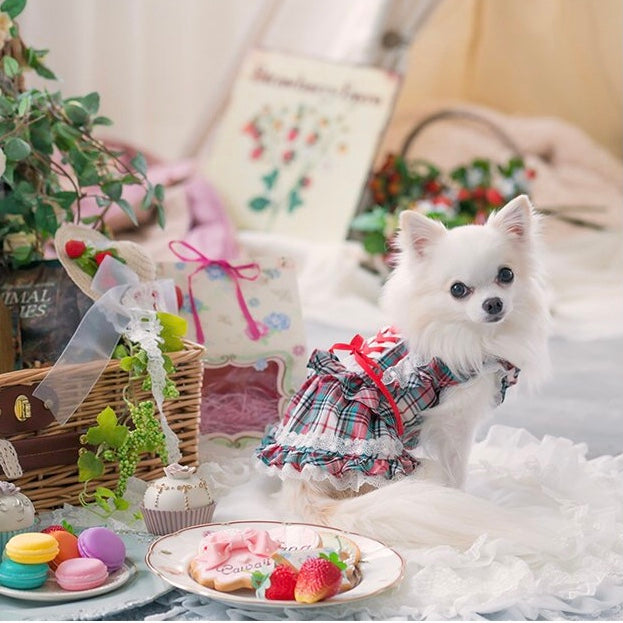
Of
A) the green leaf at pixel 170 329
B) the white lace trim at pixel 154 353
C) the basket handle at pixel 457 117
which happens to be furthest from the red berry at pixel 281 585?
the basket handle at pixel 457 117

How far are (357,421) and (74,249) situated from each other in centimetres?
54

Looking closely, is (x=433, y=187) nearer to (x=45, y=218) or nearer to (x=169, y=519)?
(x=45, y=218)

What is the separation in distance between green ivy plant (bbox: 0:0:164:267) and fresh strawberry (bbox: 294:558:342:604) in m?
0.81

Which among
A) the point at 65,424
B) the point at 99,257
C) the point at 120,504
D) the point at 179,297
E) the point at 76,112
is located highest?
the point at 76,112

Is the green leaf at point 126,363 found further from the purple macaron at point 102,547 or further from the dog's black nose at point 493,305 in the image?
the dog's black nose at point 493,305

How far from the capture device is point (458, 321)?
1.51 metres

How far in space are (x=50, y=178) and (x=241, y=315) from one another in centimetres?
43

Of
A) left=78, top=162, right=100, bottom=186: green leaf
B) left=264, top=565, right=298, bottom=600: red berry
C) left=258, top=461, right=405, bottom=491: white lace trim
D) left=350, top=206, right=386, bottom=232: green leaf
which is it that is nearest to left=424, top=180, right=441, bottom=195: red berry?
left=350, top=206, right=386, bottom=232: green leaf

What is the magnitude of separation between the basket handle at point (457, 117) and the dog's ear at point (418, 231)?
2.26 m

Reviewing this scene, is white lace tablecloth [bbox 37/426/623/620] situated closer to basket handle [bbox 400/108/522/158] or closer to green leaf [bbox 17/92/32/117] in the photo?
green leaf [bbox 17/92/32/117]

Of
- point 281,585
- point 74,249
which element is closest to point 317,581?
point 281,585

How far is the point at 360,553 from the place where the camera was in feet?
4.19

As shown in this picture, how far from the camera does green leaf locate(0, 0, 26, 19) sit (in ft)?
5.55

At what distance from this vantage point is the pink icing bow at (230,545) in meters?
1.24
